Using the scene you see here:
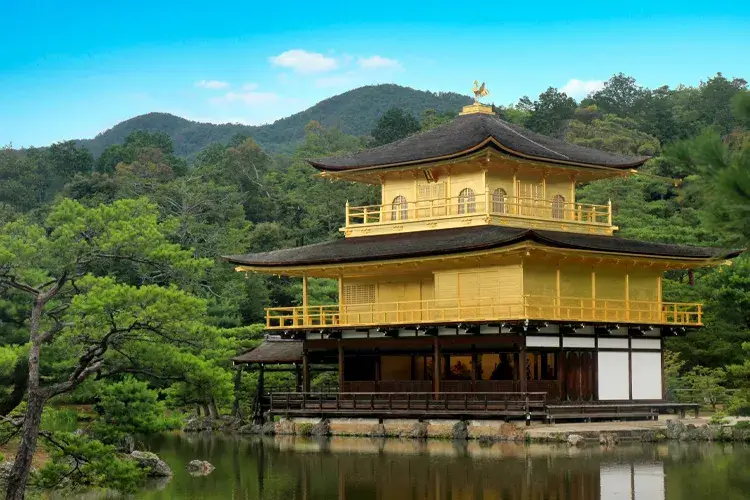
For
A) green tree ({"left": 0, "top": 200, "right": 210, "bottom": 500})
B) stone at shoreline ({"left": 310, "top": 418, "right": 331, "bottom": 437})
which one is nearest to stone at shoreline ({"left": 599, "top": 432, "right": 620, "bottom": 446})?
stone at shoreline ({"left": 310, "top": 418, "right": 331, "bottom": 437})

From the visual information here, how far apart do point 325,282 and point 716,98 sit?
5119cm

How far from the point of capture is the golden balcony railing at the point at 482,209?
4250 cm

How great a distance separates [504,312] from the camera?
38.7 metres

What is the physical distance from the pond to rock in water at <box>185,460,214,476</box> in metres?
0.25

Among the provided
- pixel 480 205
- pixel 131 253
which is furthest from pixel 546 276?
pixel 131 253

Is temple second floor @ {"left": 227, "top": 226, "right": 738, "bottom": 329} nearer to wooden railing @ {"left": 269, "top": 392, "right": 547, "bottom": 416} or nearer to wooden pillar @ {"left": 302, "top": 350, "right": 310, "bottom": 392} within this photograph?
wooden pillar @ {"left": 302, "top": 350, "right": 310, "bottom": 392}

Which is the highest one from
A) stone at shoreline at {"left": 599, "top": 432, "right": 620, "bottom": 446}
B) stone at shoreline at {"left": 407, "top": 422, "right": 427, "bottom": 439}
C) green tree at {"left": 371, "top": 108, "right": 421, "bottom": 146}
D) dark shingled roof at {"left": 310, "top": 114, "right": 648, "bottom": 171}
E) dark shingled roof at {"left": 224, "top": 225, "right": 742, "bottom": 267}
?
green tree at {"left": 371, "top": 108, "right": 421, "bottom": 146}

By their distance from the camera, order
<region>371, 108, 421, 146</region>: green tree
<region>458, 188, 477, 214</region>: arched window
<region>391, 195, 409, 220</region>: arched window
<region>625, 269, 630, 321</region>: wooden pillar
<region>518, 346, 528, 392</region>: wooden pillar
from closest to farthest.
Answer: <region>518, 346, 528, 392</region>: wooden pillar
<region>625, 269, 630, 321</region>: wooden pillar
<region>458, 188, 477, 214</region>: arched window
<region>391, 195, 409, 220</region>: arched window
<region>371, 108, 421, 146</region>: green tree

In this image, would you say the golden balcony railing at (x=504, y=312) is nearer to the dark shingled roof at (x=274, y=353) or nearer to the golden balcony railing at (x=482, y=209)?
the dark shingled roof at (x=274, y=353)

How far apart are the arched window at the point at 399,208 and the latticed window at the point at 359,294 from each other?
2.62m

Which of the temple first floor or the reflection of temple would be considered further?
the temple first floor

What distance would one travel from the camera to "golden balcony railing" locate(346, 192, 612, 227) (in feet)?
139

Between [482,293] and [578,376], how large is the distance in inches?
153

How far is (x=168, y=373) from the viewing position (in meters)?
27.8
